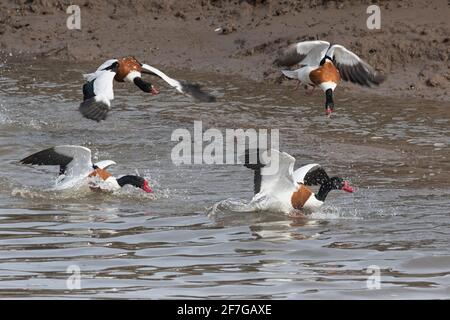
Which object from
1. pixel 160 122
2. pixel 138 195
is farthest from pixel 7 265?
pixel 160 122

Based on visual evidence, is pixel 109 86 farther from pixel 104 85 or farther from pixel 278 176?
pixel 278 176

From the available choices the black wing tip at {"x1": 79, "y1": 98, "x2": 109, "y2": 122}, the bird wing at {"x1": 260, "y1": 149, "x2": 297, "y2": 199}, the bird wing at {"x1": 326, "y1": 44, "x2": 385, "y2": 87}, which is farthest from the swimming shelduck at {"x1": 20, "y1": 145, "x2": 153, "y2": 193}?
the bird wing at {"x1": 326, "y1": 44, "x2": 385, "y2": 87}

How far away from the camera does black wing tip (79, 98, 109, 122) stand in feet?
34.1

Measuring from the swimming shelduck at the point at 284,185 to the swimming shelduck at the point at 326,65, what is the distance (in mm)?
1730

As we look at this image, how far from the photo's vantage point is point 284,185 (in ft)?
32.8

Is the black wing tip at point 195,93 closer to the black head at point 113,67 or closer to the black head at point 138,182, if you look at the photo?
the black head at point 113,67

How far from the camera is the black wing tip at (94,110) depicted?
10406 millimetres

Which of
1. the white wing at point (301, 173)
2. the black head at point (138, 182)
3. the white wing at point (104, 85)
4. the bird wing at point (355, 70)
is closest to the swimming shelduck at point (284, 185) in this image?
the white wing at point (301, 173)

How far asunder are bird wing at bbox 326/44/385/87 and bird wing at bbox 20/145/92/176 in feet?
9.02

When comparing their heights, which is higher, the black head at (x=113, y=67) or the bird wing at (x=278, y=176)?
the black head at (x=113, y=67)

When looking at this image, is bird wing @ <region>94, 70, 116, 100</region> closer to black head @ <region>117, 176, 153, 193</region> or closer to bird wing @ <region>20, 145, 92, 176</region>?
bird wing @ <region>20, 145, 92, 176</region>

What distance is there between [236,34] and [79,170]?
496cm

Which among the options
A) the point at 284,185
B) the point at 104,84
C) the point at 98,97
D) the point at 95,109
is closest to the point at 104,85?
the point at 104,84
